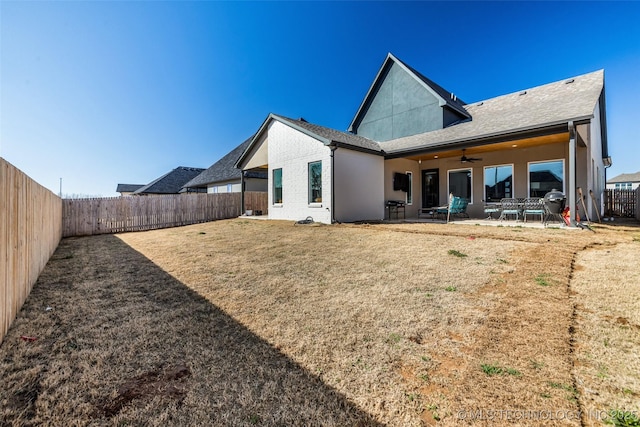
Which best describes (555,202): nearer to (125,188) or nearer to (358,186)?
(358,186)

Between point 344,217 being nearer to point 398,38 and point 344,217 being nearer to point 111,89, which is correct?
point 398,38

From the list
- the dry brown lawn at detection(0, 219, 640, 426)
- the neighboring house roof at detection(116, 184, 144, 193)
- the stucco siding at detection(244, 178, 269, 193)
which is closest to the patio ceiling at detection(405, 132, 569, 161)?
the dry brown lawn at detection(0, 219, 640, 426)

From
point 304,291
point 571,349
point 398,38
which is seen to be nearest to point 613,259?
point 571,349

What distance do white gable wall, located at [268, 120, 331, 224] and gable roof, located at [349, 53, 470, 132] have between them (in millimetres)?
5882

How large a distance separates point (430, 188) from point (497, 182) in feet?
9.61

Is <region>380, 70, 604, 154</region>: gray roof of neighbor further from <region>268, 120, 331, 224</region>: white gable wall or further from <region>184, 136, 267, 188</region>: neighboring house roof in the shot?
<region>184, 136, 267, 188</region>: neighboring house roof

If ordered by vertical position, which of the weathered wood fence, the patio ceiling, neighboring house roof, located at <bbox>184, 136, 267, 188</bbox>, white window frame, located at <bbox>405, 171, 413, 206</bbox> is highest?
neighboring house roof, located at <bbox>184, 136, 267, 188</bbox>

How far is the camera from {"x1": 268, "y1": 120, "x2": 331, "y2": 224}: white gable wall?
1052cm

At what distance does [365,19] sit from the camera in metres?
13.4

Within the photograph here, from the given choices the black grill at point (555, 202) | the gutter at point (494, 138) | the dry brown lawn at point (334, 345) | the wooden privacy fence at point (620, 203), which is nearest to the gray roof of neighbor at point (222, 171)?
the gutter at point (494, 138)

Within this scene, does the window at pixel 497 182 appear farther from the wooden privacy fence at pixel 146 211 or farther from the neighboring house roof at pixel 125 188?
the neighboring house roof at pixel 125 188

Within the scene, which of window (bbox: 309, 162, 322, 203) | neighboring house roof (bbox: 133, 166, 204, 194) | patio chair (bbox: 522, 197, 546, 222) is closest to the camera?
patio chair (bbox: 522, 197, 546, 222)

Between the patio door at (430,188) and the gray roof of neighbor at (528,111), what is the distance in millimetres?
2082

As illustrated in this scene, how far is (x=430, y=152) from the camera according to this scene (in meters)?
10.8
